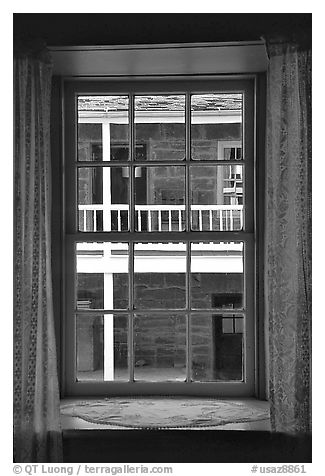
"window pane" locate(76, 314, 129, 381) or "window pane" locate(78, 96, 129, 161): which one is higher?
"window pane" locate(78, 96, 129, 161)

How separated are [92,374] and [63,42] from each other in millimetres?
1884

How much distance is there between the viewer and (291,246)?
3586mm

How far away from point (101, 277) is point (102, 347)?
0.41 meters

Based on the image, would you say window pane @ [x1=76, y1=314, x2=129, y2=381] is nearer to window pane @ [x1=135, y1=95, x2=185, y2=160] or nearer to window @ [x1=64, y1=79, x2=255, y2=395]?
window @ [x1=64, y1=79, x2=255, y2=395]

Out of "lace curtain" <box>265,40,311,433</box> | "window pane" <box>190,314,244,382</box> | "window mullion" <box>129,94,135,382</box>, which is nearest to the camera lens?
"lace curtain" <box>265,40,311,433</box>

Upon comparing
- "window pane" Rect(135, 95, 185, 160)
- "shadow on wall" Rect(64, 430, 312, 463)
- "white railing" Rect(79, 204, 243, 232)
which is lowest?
"shadow on wall" Rect(64, 430, 312, 463)

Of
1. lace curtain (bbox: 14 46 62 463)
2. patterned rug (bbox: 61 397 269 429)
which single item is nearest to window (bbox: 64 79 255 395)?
patterned rug (bbox: 61 397 269 429)

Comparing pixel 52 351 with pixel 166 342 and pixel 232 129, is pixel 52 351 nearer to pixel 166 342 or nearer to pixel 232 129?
pixel 166 342

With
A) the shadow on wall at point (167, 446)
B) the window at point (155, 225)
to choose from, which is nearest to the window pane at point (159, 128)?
the window at point (155, 225)

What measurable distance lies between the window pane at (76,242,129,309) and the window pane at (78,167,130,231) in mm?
124

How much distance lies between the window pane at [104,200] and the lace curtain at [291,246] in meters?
1.11

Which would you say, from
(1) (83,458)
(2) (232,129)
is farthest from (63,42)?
(1) (83,458)

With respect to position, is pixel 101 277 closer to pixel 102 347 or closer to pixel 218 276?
pixel 102 347

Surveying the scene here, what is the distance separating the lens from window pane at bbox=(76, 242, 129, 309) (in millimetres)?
4406
